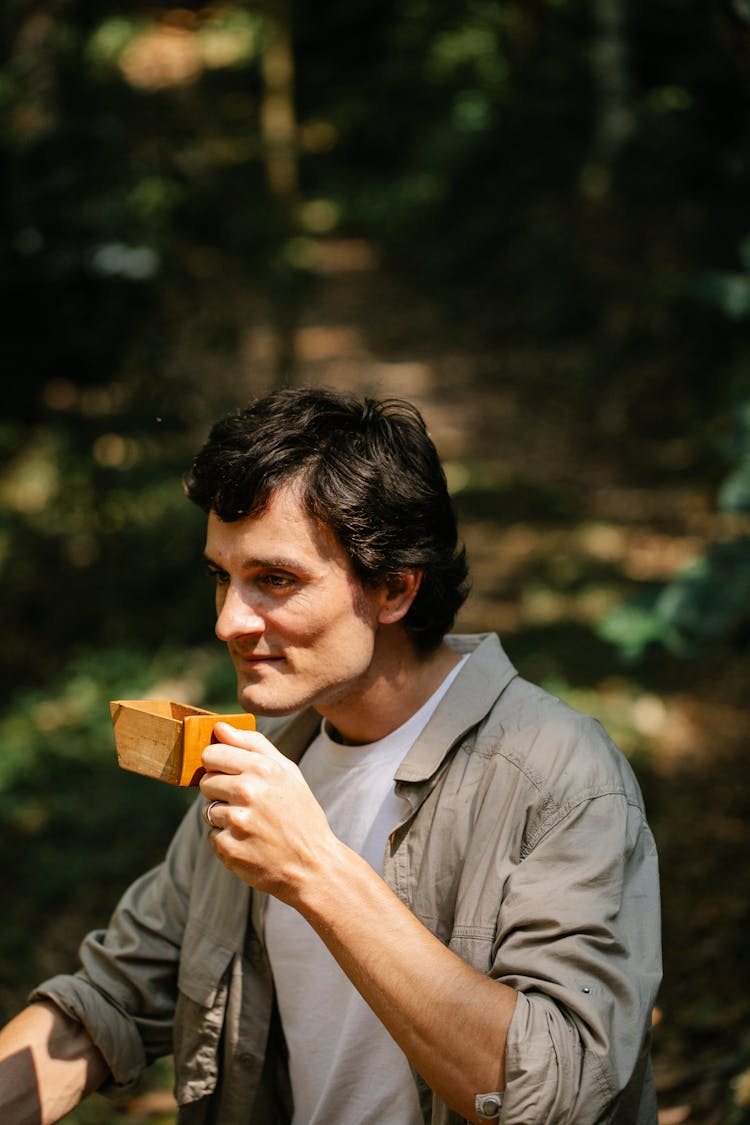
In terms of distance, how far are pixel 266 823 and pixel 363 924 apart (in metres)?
0.21

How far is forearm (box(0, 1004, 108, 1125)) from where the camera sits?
1.99 m

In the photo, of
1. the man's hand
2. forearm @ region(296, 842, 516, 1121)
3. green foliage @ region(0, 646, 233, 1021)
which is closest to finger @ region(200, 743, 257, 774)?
the man's hand

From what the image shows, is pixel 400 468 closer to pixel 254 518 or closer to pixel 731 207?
pixel 254 518

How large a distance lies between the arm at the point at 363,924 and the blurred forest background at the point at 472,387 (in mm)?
1150

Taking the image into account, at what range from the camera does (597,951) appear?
5.71ft

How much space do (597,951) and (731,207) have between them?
7587mm

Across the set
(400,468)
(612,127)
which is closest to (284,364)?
(612,127)

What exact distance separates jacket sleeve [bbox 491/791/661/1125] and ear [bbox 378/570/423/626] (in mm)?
500

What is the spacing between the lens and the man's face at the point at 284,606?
6.62ft

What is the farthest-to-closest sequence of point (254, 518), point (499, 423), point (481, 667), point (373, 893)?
point (499, 423)
point (481, 667)
point (254, 518)
point (373, 893)

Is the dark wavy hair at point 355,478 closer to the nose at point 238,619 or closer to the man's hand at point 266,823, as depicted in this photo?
the nose at point 238,619

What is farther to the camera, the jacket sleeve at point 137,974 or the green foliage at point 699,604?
the green foliage at point 699,604

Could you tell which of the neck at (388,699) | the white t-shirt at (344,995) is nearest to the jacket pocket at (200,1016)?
the white t-shirt at (344,995)

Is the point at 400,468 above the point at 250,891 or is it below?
above
